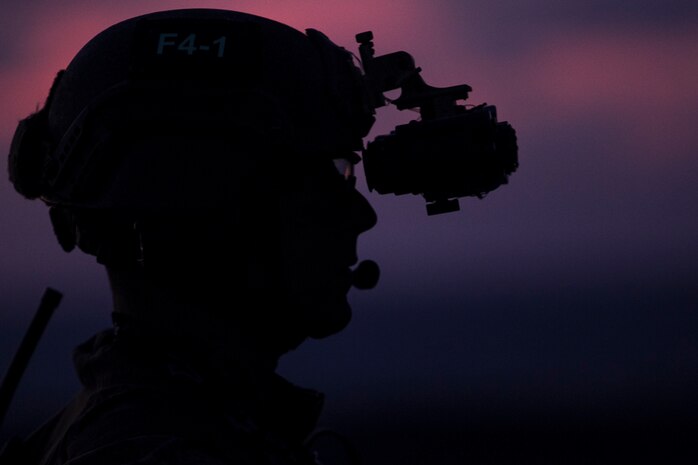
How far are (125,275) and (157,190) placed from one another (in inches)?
11.3

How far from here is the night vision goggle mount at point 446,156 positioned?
9.66 feet

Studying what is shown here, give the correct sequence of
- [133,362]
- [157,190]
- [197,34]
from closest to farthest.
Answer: [133,362], [157,190], [197,34]

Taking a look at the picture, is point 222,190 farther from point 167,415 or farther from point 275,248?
point 167,415

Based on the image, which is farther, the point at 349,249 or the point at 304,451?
the point at 349,249

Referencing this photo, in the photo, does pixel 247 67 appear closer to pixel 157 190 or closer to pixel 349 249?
pixel 157 190

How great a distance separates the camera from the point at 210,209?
274 centimetres

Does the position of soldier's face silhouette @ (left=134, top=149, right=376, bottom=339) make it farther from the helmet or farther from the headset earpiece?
the headset earpiece

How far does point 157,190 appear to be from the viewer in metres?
2.74

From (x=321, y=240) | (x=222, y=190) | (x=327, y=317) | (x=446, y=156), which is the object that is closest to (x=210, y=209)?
(x=222, y=190)

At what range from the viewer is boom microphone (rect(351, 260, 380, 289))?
10.4 ft

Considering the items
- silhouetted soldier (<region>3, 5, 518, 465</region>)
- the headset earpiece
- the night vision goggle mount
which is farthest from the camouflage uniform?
the night vision goggle mount

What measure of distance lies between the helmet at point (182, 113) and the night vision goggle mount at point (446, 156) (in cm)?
16

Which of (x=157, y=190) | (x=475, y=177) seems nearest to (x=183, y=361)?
(x=157, y=190)

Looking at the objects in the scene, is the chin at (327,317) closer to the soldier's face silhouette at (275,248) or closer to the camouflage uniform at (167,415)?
the soldier's face silhouette at (275,248)
